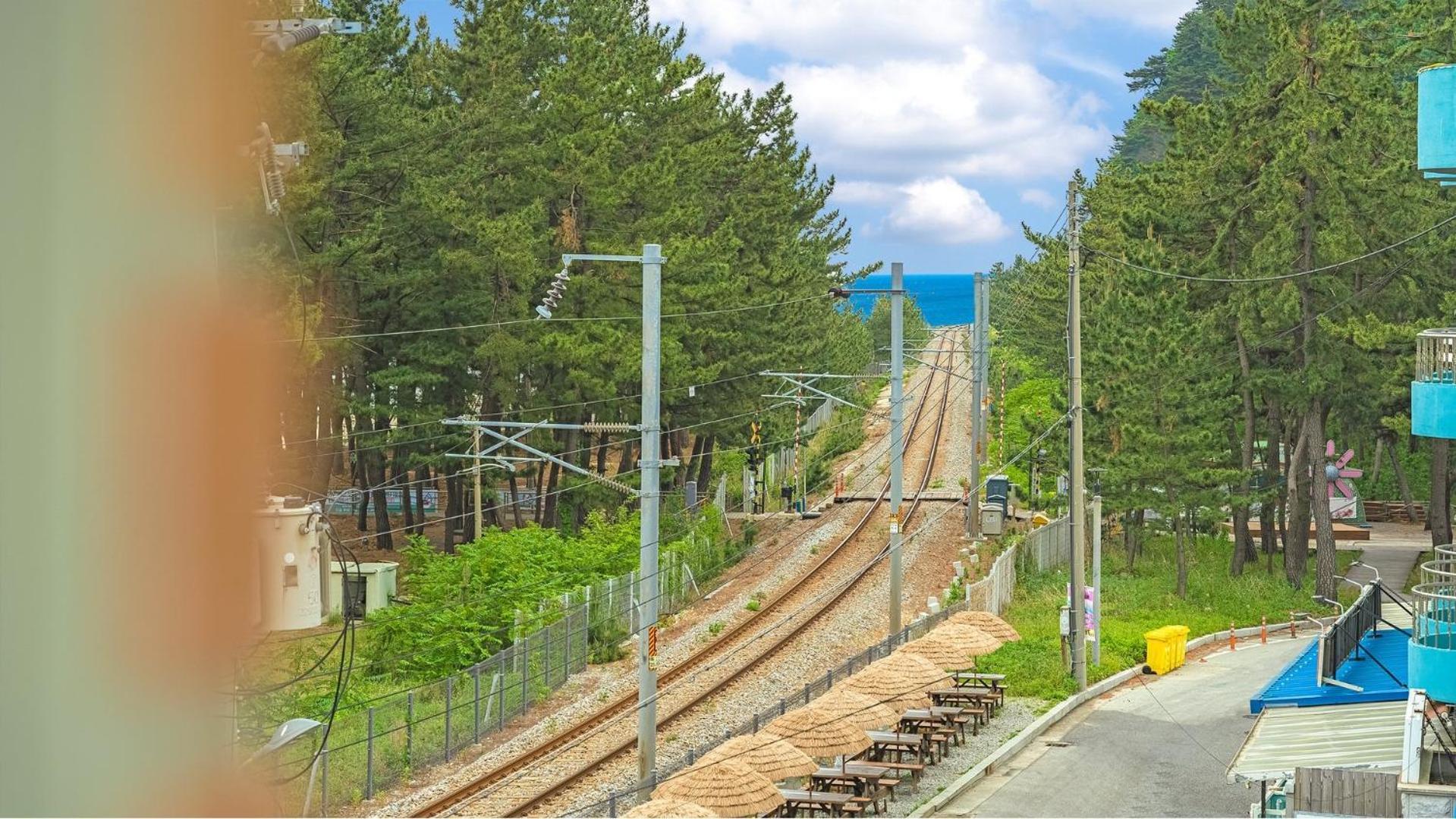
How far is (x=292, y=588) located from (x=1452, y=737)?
49.8 feet

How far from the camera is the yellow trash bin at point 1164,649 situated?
1146 inches

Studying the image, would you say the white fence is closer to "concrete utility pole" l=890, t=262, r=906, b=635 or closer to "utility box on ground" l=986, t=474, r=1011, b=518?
"utility box on ground" l=986, t=474, r=1011, b=518

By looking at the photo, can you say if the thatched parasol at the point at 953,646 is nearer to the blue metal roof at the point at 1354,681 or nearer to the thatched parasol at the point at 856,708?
the thatched parasol at the point at 856,708

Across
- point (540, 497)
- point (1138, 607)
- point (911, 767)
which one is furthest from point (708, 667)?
point (540, 497)

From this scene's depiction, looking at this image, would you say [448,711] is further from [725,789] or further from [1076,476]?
[1076,476]

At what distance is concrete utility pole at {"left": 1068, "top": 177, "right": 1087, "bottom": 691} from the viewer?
25641 mm

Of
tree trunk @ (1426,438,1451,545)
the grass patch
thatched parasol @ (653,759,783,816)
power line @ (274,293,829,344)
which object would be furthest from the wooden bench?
tree trunk @ (1426,438,1451,545)

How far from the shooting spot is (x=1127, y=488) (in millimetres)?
38188

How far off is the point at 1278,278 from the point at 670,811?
1117 inches

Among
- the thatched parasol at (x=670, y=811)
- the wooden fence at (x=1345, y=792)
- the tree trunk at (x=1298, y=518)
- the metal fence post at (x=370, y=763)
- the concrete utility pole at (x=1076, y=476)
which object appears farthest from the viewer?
the tree trunk at (x=1298, y=518)

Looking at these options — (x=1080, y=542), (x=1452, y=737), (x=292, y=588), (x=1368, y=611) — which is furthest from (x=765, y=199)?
(x=292, y=588)

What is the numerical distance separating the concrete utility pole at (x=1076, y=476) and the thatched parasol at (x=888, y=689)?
571cm

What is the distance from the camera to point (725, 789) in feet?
51.4

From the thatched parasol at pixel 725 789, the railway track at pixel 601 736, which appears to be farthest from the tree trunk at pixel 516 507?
the thatched parasol at pixel 725 789
